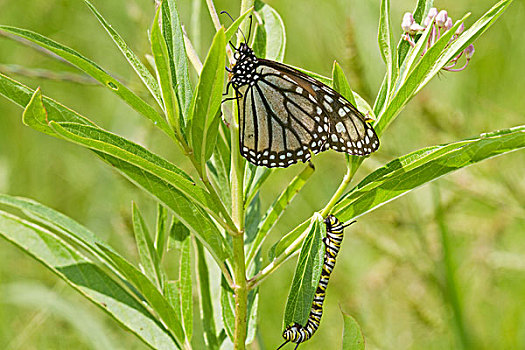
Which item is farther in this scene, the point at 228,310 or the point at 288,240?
the point at 228,310

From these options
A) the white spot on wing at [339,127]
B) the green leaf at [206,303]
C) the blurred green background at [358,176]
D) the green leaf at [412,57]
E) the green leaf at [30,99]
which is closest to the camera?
the green leaf at [30,99]

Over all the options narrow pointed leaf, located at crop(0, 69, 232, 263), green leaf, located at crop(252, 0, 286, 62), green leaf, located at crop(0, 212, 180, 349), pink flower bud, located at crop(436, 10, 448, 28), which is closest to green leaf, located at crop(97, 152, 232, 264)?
narrow pointed leaf, located at crop(0, 69, 232, 263)

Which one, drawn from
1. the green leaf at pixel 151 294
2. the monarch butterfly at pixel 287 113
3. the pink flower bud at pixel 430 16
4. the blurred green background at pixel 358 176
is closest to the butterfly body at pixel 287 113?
the monarch butterfly at pixel 287 113

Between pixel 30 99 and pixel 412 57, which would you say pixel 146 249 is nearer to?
pixel 30 99

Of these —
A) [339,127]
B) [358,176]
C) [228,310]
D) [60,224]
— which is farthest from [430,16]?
[358,176]

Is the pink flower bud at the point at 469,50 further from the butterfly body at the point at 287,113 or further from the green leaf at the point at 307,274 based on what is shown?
the green leaf at the point at 307,274

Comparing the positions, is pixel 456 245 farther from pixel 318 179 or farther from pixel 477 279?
pixel 318 179
